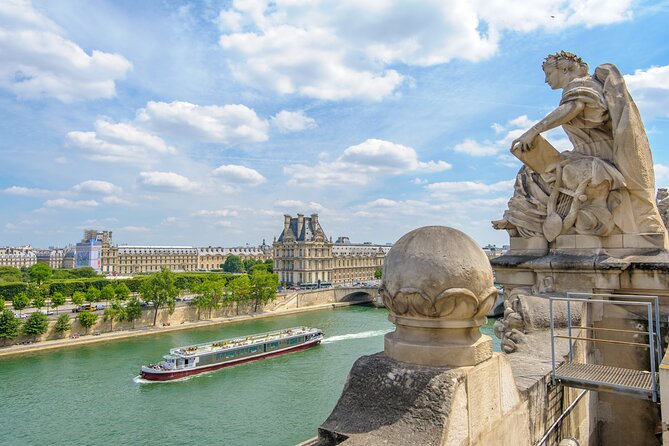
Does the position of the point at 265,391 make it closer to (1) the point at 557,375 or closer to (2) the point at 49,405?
(2) the point at 49,405

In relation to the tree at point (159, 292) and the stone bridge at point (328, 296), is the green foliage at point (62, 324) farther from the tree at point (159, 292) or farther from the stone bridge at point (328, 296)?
the stone bridge at point (328, 296)

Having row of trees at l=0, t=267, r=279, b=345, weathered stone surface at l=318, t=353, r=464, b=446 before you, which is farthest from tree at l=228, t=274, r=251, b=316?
weathered stone surface at l=318, t=353, r=464, b=446

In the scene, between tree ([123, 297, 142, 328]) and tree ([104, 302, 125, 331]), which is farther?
tree ([123, 297, 142, 328])

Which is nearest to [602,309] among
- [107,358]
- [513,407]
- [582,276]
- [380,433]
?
[582,276]

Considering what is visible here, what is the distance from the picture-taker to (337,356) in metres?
32.7

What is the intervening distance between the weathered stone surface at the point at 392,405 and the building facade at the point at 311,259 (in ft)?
293

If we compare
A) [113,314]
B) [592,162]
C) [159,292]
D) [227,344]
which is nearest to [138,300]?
[159,292]

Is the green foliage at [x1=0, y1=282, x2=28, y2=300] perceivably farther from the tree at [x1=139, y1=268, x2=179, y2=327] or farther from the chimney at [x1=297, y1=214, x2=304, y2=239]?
the chimney at [x1=297, y1=214, x2=304, y2=239]

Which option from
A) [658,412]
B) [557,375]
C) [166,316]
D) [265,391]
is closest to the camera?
[557,375]

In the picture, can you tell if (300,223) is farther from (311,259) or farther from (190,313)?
(190,313)

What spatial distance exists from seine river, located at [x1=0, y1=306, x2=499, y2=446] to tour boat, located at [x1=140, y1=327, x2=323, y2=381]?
22.3 inches

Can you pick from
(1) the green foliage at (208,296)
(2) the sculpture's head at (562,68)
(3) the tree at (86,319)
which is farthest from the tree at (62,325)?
(2) the sculpture's head at (562,68)

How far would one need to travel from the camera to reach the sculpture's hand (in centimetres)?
595

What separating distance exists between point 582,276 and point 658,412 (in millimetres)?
1501
